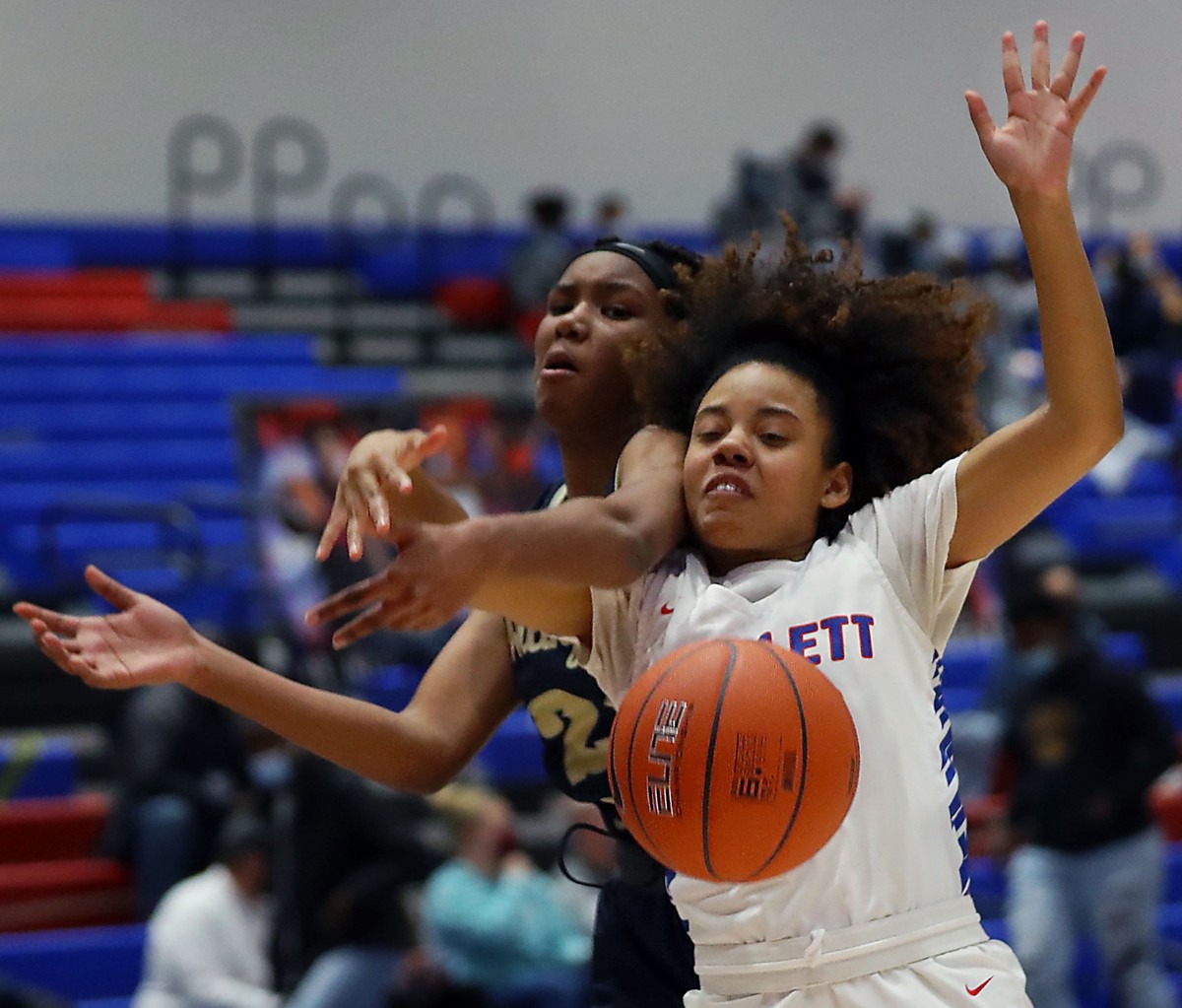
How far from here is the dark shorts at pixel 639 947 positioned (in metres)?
3.00

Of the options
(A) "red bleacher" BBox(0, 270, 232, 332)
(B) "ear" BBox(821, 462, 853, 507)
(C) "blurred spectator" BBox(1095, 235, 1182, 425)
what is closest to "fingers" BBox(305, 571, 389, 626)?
(B) "ear" BBox(821, 462, 853, 507)

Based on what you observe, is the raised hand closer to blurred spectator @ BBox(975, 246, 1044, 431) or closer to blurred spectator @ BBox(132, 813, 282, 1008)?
blurred spectator @ BBox(132, 813, 282, 1008)

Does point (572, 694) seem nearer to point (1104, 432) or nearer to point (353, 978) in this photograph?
point (1104, 432)

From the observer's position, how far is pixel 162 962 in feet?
20.0

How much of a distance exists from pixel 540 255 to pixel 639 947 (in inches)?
398

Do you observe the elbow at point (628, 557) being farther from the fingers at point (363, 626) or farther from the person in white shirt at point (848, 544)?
the fingers at point (363, 626)

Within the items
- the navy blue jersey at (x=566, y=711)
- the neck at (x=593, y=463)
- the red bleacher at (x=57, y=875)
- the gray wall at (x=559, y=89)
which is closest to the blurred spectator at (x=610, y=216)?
the gray wall at (x=559, y=89)

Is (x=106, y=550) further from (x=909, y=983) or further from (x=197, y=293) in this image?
(x=909, y=983)

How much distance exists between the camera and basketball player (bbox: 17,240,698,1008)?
2986 millimetres

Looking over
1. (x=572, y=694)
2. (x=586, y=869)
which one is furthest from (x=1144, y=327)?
(x=572, y=694)

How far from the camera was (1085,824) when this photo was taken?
6078 mm

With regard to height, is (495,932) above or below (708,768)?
below

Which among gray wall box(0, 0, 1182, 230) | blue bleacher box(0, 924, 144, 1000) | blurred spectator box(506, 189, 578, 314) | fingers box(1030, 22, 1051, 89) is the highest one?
gray wall box(0, 0, 1182, 230)

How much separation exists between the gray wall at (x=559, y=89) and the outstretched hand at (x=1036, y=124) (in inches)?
499
